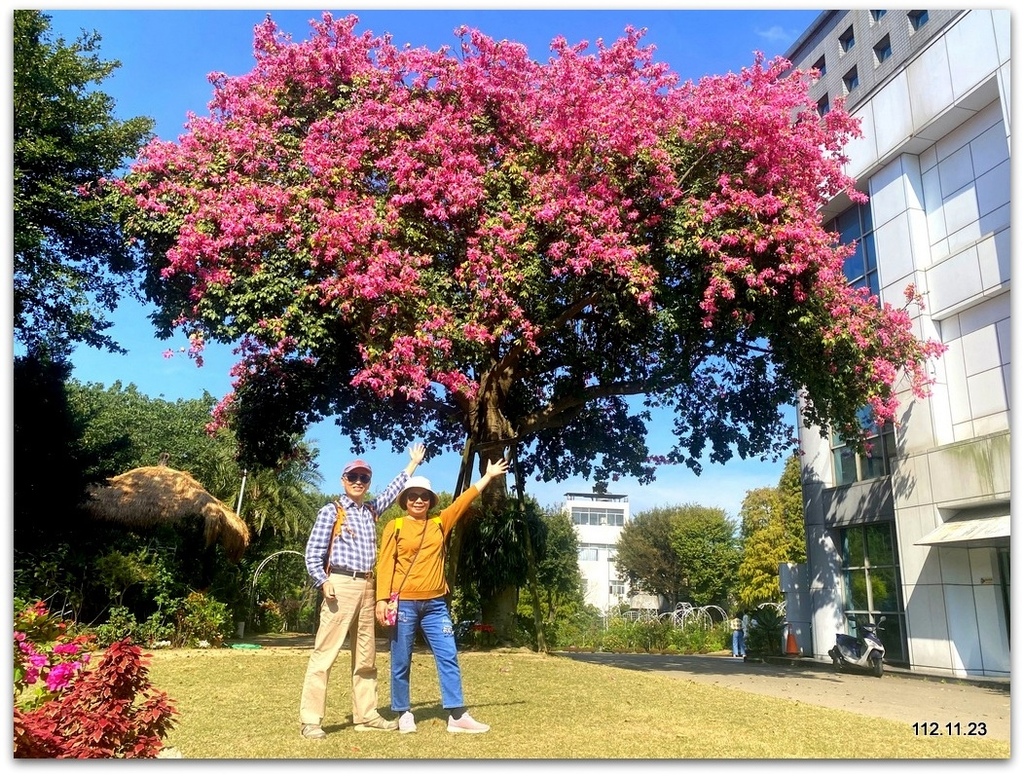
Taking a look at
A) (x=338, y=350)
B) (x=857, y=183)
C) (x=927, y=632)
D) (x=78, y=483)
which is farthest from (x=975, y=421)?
(x=78, y=483)

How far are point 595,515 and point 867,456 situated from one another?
65.1 ft

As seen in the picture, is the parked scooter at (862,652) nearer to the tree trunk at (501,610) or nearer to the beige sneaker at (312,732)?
the tree trunk at (501,610)

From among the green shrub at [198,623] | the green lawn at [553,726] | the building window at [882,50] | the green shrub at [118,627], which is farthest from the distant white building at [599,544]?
the green lawn at [553,726]

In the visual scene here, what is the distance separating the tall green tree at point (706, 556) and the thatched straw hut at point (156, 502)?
22.2 meters

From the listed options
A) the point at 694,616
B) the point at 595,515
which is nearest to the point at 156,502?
the point at 694,616

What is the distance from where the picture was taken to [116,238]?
414 inches

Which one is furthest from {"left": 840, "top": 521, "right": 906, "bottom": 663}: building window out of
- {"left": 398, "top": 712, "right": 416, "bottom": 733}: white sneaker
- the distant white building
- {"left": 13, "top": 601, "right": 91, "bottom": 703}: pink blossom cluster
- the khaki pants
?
the distant white building

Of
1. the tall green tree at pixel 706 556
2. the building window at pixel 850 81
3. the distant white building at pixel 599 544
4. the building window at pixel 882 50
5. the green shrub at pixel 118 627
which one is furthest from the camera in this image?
the tall green tree at pixel 706 556

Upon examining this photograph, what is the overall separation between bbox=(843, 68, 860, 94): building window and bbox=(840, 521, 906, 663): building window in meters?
7.86

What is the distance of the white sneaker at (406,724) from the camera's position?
5094 millimetres

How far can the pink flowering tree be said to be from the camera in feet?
30.6

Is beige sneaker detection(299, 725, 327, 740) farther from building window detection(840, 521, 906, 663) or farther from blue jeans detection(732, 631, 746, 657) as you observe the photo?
blue jeans detection(732, 631, 746, 657)

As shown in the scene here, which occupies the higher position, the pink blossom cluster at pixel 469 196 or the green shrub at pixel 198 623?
the pink blossom cluster at pixel 469 196

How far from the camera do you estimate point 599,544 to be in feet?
114
